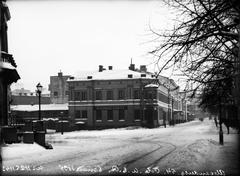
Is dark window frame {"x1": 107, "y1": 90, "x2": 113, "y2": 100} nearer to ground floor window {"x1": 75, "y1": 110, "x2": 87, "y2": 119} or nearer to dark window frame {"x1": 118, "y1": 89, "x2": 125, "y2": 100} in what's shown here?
dark window frame {"x1": 118, "y1": 89, "x2": 125, "y2": 100}

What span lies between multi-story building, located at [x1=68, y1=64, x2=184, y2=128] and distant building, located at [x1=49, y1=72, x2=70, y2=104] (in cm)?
441

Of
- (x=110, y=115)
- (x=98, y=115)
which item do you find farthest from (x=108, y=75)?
(x=98, y=115)

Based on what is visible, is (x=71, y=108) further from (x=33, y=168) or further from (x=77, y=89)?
(x=33, y=168)

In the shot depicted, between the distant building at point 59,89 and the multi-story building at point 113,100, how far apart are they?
4.41 m

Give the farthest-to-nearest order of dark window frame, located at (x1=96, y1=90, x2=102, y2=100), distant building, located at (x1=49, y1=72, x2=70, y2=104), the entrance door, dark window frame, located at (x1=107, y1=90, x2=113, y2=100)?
distant building, located at (x1=49, y1=72, x2=70, y2=104), dark window frame, located at (x1=107, y1=90, x2=113, y2=100), dark window frame, located at (x1=96, y1=90, x2=102, y2=100), the entrance door

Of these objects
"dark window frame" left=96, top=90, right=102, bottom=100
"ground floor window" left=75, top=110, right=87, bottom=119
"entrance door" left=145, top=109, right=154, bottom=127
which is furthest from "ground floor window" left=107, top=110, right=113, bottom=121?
"entrance door" left=145, top=109, right=154, bottom=127

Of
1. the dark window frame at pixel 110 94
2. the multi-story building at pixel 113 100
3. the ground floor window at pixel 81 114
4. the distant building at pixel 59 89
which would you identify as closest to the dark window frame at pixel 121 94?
the multi-story building at pixel 113 100

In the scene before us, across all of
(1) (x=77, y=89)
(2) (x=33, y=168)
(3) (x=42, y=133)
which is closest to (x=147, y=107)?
(1) (x=77, y=89)

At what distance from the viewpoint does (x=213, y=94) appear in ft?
48.1

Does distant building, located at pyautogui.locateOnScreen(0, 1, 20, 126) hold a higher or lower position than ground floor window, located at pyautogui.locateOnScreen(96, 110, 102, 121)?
higher

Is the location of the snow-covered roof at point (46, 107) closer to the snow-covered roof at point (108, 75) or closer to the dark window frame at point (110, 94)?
the snow-covered roof at point (108, 75)

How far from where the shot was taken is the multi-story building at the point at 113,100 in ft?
203

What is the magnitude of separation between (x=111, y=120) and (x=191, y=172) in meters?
49.9

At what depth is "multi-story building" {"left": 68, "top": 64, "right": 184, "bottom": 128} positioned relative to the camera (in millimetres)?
62000
